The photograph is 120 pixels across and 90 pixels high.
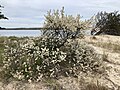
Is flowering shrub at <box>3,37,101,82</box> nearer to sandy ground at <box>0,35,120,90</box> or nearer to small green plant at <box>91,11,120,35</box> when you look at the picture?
sandy ground at <box>0,35,120,90</box>

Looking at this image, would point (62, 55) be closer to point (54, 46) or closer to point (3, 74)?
point (54, 46)

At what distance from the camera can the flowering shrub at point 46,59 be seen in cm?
819

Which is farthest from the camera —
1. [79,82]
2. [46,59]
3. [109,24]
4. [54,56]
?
[109,24]

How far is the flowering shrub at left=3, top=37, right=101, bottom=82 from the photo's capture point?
322 inches

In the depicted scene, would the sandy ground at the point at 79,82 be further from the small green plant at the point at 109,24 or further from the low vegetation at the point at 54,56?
the small green plant at the point at 109,24

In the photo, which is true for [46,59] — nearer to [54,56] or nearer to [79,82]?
[54,56]

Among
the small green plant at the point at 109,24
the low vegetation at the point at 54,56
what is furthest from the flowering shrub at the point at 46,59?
the small green plant at the point at 109,24

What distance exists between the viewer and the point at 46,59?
8398mm

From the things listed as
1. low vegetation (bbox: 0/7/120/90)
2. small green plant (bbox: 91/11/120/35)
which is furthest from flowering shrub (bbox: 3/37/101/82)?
small green plant (bbox: 91/11/120/35)

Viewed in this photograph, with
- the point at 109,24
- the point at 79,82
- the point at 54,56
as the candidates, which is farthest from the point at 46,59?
the point at 109,24

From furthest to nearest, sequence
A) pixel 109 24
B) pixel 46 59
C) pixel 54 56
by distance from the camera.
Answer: pixel 109 24
pixel 54 56
pixel 46 59

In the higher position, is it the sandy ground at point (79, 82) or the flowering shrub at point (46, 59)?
the flowering shrub at point (46, 59)

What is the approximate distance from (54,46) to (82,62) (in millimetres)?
824

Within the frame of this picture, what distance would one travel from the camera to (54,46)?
30.1 ft
